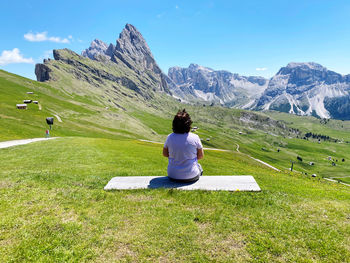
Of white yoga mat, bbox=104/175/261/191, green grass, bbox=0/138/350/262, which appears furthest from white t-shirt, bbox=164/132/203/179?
green grass, bbox=0/138/350/262

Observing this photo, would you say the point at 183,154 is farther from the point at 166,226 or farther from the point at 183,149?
the point at 166,226

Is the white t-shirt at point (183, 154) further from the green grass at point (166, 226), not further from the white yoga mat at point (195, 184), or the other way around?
the green grass at point (166, 226)

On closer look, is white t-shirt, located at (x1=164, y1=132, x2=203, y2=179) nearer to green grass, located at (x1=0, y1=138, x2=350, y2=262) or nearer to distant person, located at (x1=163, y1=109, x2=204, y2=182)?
distant person, located at (x1=163, y1=109, x2=204, y2=182)

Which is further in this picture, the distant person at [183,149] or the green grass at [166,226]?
the distant person at [183,149]

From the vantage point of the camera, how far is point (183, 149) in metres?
11.1

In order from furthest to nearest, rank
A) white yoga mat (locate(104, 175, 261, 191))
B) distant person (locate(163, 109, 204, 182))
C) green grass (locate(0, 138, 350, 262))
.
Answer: white yoga mat (locate(104, 175, 261, 191)) < distant person (locate(163, 109, 204, 182)) < green grass (locate(0, 138, 350, 262))

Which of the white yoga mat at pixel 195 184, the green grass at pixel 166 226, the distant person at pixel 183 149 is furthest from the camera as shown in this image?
the white yoga mat at pixel 195 184

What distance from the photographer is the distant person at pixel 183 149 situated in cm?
1111

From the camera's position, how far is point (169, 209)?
9.36 m

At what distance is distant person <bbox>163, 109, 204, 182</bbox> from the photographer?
36.4 feet

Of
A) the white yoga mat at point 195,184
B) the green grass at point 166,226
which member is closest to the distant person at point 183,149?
the white yoga mat at point 195,184

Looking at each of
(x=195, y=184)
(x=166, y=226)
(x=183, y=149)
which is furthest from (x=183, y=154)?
(x=166, y=226)

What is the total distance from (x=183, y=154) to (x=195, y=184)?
2391mm

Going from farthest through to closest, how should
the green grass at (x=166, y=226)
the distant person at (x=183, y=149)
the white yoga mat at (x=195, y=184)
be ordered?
the white yoga mat at (x=195, y=184)
the distant person at (x=183, y=149)
the green grass at (x=166, y=226)
